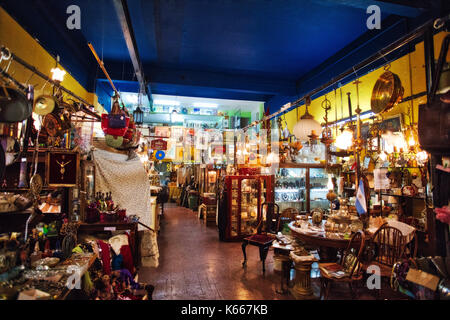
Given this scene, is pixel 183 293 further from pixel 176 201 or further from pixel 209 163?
pixel 176 201

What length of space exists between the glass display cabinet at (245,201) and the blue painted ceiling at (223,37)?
274 centimetres

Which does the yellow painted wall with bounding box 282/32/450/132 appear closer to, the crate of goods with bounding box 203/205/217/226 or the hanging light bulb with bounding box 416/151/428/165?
the hanging light bulb with bounding box 416/151/428/165

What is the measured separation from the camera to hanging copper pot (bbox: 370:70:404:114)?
273cm

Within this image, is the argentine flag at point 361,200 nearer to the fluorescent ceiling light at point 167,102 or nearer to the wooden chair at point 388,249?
the wooden chair at point 388,249

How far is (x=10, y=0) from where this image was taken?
314 centimetres

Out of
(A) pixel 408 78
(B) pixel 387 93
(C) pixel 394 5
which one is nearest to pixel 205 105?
(A) pixel 408 78

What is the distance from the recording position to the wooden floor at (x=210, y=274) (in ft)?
12.5

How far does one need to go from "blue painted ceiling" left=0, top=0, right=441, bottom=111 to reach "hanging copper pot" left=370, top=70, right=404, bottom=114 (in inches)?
55.9

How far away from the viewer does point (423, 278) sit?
171cm

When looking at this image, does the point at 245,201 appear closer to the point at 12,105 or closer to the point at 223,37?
the point at 223,37

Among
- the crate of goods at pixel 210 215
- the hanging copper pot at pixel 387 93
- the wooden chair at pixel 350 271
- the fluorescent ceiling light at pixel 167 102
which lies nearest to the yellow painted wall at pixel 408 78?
the hanging copper pot at pixel 387 93

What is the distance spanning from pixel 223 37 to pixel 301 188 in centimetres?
515

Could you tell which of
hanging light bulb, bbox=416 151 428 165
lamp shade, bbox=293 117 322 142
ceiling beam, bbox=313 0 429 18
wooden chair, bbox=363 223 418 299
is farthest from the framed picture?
hanging light bulb, bbox=416 151 428 165
